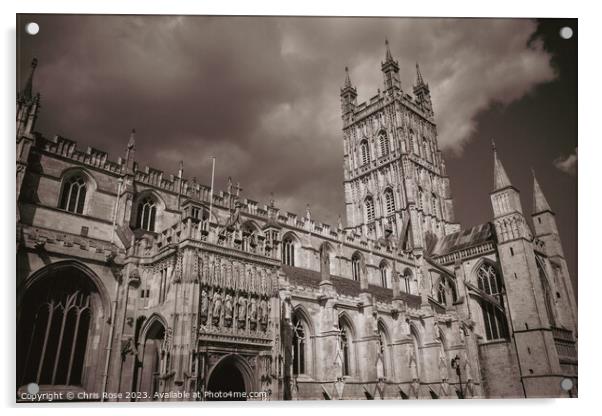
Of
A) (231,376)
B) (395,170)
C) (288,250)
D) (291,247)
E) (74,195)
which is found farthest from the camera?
(395,170)

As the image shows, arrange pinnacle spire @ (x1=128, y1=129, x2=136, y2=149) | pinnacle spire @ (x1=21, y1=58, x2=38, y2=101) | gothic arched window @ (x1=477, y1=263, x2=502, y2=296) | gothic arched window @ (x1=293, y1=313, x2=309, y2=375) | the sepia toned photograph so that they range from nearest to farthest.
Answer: pinnacle spire @ (x1=21, y1=58, x2=38, y2=101) < the sepia toned photograph < pinnacle spire @ (x1=128, y1=129, x2=136, y2=149) < gothic arched window @ (x1=293, y1=313, x2=309, y2=375) < gothic arched window @ (x1=477, y1=263, x2=502, y2=296)

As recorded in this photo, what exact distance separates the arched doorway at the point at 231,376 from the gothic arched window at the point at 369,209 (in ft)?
101

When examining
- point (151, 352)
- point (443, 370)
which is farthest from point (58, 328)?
point (443, 370)

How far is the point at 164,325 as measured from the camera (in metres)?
15.7

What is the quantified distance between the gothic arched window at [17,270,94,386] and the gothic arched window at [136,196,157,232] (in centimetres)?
681

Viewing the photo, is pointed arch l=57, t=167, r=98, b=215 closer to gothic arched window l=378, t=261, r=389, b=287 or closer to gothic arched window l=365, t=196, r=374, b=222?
gothic arched window l=378, t=261, r=389, b=287

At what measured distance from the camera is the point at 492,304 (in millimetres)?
31547

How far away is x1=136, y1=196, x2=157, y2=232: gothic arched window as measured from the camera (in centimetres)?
2348

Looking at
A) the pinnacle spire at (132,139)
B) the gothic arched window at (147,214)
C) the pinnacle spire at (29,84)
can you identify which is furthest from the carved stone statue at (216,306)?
the gothic arched window at (147,214)

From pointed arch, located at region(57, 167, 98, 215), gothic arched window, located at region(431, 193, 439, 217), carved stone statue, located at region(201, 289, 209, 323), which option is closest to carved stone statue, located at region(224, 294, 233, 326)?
carved stone statue, located at region(201, 289, 209, 323)

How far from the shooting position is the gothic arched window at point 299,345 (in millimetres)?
20359

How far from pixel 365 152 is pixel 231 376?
35325 millimetres

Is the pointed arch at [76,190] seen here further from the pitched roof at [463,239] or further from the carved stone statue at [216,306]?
the pitched roof at [463,239]

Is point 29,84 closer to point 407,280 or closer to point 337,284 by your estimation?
point 337,284
